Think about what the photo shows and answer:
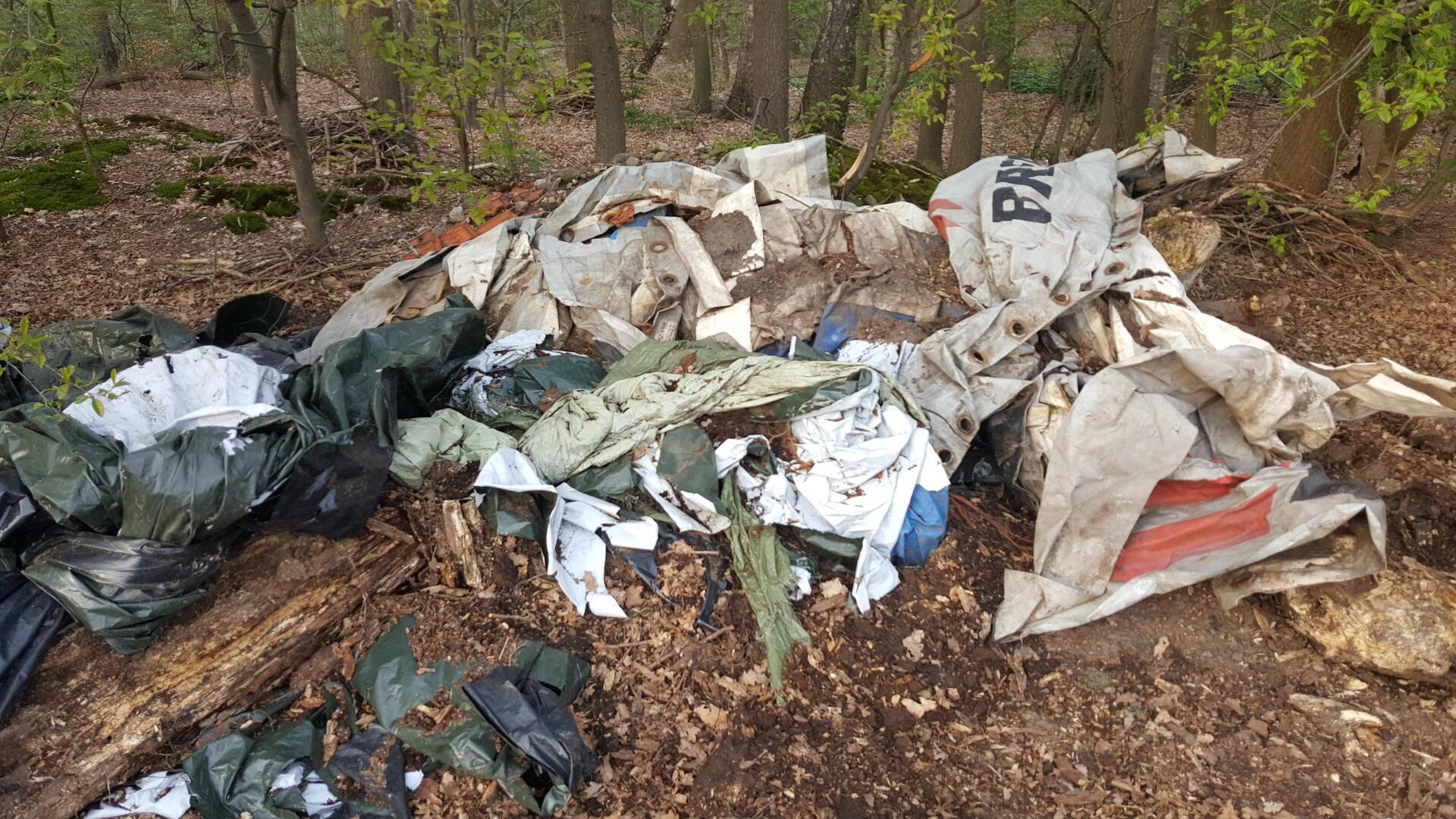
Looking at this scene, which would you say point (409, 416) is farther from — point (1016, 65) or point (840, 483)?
point (1016, 65)

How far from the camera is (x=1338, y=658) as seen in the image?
9.15 ft

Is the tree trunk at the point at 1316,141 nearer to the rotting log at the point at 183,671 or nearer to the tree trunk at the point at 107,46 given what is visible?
the rotting log at the point at 183,671

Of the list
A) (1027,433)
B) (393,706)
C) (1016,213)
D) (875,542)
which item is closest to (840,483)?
(875,542)

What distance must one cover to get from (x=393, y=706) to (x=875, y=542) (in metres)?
1.72

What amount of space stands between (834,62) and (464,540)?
6274 mm

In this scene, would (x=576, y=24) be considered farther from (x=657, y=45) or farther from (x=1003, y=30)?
(x=657, y=45)

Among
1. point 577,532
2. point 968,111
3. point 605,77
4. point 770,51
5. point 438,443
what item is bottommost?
point 577,532

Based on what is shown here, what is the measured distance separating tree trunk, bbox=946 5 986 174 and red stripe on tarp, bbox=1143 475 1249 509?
5333mm

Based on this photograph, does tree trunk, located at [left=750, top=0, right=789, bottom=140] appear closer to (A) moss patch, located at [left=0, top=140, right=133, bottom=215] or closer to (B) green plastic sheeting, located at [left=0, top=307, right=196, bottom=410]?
(B) green plastic sheeting, located at [left=0, top=307, right=196, bottom=410]

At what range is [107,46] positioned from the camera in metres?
11.7

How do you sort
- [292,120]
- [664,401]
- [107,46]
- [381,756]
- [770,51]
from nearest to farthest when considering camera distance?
[381,756], [664,401], [292,120], [770,51], [107,46]

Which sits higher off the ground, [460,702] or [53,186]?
[53,186]

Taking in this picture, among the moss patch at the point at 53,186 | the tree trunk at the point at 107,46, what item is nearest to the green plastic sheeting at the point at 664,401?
the moss patch at the point at 53,186

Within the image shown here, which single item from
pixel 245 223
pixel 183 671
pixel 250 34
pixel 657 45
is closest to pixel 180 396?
pixel 183 671
